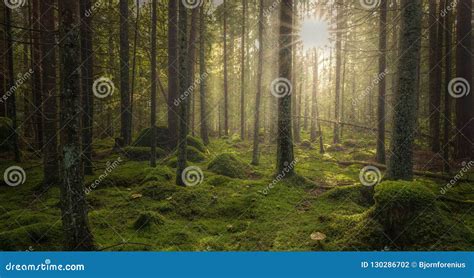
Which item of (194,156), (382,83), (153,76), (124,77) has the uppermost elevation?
(124,77)

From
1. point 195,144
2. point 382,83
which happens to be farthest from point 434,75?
point 195,144

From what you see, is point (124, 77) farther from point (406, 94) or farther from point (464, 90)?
point (464, 90)

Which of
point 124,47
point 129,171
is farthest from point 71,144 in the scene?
point 124,47

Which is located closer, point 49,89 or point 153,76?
point 49,89

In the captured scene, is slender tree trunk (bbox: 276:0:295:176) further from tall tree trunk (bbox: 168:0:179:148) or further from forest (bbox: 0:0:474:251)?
tall tree trunk (bbox: 168:0:179:148)

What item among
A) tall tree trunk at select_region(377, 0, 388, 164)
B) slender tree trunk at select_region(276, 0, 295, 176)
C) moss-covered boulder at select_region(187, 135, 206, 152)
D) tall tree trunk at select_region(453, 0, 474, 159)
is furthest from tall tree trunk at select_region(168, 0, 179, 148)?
tall tree trunk at select_region(453, 0, 474, 159)

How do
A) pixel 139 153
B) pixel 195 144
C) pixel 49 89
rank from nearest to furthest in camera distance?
pixel 49 89 → pixel 139 153 → pixel 195 144

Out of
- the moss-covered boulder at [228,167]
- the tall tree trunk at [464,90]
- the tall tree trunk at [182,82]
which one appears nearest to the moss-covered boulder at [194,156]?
the moss-covered boulder at [228,167]

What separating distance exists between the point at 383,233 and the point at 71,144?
6.14m

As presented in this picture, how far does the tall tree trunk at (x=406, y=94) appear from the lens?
8.52m

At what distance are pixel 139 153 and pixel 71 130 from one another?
11.4 meters

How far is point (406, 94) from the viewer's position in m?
8.61

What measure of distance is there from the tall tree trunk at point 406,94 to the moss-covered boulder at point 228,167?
6330 mm

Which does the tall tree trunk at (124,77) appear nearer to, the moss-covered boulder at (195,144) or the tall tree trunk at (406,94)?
the moss-covered boulder at (195,144)
